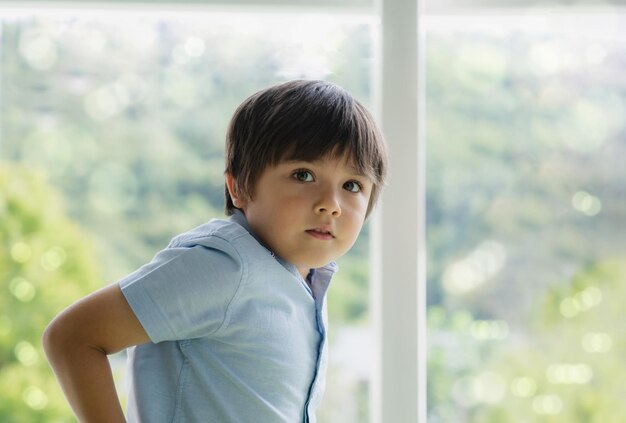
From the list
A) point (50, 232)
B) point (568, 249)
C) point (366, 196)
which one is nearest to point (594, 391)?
point (568, 249)

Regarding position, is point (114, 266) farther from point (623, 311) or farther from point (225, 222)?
point (623, 311)

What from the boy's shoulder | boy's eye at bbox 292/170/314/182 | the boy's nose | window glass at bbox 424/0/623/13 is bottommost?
the boy's shoulder

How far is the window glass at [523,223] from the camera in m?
1.50

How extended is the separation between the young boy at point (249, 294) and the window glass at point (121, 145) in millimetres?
451

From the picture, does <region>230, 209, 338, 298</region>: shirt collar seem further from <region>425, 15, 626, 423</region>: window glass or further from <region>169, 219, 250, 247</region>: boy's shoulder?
<region>425, 15, 626, 423</region>: window glass

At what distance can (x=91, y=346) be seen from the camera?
839 mm

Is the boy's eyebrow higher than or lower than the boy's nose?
higher

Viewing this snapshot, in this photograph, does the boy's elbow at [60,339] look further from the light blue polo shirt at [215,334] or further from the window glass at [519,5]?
the window glass at [519,5]

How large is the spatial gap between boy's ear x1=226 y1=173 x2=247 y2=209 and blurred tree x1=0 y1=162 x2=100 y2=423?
1.78ft

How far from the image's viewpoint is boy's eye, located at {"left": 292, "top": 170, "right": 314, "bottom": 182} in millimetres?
980

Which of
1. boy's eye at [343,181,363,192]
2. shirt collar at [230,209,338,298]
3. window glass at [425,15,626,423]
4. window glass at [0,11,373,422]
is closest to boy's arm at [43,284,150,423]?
shirt collar at [230,209,338,298]

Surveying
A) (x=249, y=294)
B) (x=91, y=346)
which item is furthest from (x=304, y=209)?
(x=91, y=346)

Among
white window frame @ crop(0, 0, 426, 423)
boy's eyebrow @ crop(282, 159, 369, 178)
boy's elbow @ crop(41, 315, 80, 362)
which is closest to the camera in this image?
boy's elbow @ crop(41, 315, 80, 362)

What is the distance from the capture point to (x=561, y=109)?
59.9 inches
